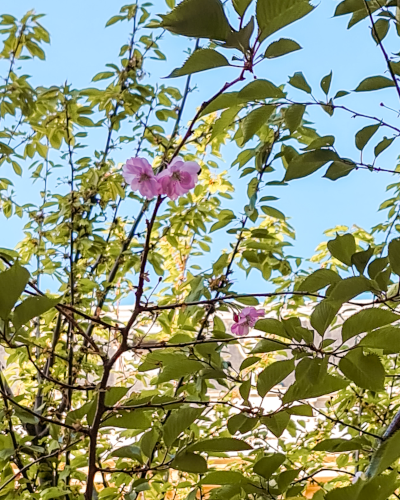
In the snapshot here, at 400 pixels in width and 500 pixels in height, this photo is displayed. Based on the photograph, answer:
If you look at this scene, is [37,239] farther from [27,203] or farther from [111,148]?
[111,148]

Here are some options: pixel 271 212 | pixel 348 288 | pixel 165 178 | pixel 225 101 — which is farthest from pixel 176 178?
pixel 271 212

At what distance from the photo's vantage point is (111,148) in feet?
4.06

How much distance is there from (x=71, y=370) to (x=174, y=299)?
269 millimetres

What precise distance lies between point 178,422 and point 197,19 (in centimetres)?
36

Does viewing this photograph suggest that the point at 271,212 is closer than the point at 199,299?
No

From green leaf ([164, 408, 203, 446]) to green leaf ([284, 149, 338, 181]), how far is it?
262 mm

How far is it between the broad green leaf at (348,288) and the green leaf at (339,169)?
0.61 feet

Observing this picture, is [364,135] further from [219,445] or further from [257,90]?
[219,445]

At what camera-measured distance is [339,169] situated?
0.54m

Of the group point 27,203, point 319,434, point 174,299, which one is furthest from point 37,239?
point 319,434

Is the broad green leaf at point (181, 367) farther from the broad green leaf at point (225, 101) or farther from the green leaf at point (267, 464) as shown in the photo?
the broad green leaf at point (225, 101)

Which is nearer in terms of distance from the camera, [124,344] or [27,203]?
[124,344]

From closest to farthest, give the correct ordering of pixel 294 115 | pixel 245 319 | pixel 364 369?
pixel 364 369
pixel 294 115
pixel 245 319

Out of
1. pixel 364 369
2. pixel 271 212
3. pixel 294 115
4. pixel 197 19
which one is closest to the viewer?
pixel 197 19
